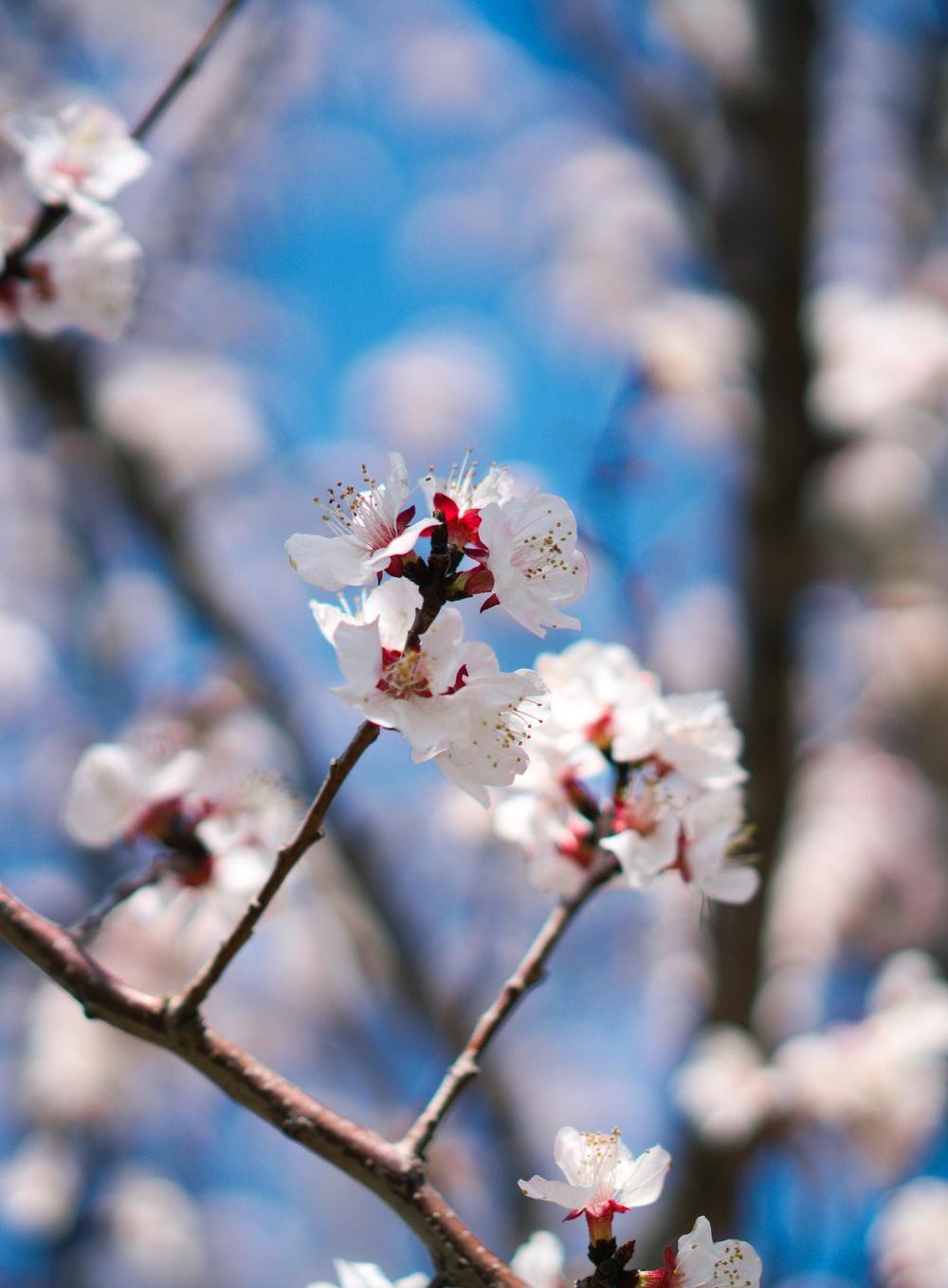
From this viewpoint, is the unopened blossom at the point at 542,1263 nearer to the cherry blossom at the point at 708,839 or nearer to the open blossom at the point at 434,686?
the cherry blossom at the point at 708,839

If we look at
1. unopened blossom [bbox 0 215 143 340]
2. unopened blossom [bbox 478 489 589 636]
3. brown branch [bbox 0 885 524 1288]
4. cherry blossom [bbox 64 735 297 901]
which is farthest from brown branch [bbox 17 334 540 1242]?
unopened blossom [bbox 478 489 589 636]

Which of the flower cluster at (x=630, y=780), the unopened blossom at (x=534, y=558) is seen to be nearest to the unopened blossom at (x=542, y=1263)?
the flower cluster at (x=630, y=780)

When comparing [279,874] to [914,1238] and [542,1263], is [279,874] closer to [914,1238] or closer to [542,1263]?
[542,1263]

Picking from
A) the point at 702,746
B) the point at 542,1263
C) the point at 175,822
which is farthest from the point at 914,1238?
the point at 175,822

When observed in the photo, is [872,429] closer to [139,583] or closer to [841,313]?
[841,313]

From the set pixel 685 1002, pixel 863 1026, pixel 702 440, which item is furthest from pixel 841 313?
pixel 685 1002

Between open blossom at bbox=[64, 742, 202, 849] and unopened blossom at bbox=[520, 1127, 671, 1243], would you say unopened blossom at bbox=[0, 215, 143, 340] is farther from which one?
unopened blossom at bbox=[520, 1127, 671, 1243]

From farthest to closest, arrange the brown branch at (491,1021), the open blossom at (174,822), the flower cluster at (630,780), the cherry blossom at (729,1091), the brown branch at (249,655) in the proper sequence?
the brown branch at (249,655) < the cherry blossom at (729,1091) < the open blossom at (174,822) < the flower cluster at (630,780) < the brown branch at (491,1021)

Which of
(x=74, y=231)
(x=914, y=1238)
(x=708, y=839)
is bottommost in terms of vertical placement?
(x=708, y=839)
